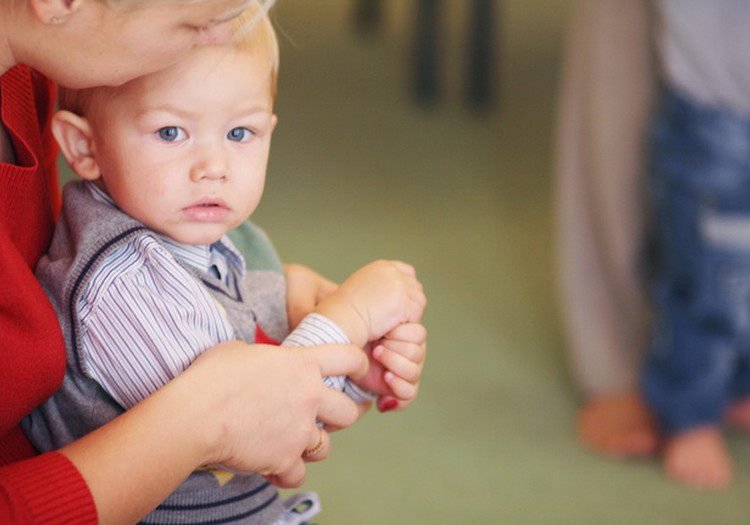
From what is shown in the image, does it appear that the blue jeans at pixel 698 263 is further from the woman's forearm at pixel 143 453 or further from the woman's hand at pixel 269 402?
the woman's forearm at pixel 143 453

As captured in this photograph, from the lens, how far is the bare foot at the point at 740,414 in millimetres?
1868

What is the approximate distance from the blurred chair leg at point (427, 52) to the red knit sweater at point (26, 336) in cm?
254

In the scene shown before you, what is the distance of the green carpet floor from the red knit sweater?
982 millimetres

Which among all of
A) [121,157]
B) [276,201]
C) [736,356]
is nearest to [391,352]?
[121,157]

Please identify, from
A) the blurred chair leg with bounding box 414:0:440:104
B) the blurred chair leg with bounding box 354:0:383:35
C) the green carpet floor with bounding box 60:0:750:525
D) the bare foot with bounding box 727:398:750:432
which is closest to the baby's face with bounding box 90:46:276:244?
the green carpet floor with bounding box 60:0:750:525

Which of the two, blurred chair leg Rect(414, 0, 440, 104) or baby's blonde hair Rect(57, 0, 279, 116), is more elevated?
baby's blonde hair Rect(57, 0, 279, 116)

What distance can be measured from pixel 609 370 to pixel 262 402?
4.21ft

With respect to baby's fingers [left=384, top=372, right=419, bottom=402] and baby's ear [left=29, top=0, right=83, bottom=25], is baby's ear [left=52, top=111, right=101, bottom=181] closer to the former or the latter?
baby's ear [left=29, top=0, right=83, bottom=25]

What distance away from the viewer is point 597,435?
183 cm

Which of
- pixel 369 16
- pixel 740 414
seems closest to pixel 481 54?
pixel 369 16

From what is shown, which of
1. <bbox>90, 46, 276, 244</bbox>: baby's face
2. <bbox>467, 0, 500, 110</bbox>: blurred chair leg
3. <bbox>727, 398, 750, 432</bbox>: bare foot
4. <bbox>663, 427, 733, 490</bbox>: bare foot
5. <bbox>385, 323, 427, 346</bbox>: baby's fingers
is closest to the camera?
<bbox>90, 46, 276, 244</bbox>: baby's face

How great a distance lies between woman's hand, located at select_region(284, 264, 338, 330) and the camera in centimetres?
91

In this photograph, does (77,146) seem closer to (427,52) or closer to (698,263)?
(698,263)

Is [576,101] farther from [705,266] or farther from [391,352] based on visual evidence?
[391,352]
